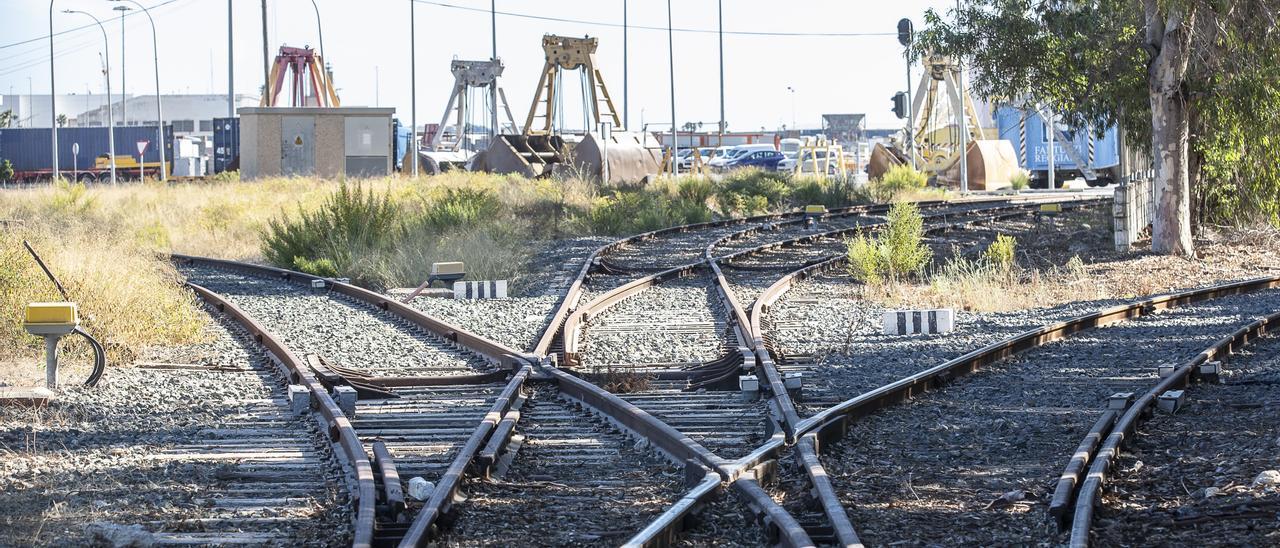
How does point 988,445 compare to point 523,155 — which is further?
point 523,155

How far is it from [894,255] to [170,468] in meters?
13.7

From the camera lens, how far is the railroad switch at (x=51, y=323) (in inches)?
399

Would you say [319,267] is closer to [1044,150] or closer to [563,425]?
[563,425]

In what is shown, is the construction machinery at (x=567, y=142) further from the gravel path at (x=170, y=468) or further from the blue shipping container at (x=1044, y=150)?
the gravel path at (x=170, y=468)

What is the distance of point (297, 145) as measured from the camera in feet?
153

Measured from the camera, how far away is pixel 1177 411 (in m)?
9.36

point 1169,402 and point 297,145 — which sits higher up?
point 297,145

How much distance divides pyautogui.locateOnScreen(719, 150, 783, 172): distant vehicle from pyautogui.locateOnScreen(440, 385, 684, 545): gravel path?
68.1 metres

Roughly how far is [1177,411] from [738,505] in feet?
13.0

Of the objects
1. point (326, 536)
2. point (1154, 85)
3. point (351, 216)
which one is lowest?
point (326, 536)

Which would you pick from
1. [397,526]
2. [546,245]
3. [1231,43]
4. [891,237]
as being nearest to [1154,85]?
[1231,43]

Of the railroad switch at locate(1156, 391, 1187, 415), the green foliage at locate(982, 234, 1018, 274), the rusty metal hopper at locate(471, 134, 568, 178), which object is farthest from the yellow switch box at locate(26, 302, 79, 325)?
the rusty metal hopper at locate(471, 134, 568, 178)

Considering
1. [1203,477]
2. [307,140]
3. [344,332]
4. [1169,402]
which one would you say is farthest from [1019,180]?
[1203,477]

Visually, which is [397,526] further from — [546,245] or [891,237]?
[546,245]
